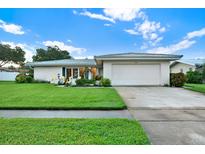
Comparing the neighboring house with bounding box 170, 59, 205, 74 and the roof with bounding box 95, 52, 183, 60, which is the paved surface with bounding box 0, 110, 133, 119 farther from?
the neighboring house with bounding box 170, 59, 205, 74

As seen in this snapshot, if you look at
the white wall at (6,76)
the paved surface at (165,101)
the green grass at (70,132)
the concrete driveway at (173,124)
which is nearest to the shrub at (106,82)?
the paved surface at (165,101)

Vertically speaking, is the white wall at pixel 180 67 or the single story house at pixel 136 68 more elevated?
the white wall at pixel 180 67

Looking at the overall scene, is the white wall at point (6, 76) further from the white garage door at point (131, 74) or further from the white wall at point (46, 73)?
the white garage door at point (131, 74)

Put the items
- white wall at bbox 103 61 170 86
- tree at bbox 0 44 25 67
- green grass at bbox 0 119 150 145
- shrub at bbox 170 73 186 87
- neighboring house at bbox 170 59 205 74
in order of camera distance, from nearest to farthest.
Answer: green grass at bbox 0 119 150 145 → shrub at bbox 170 73 186 87 → white wall at bbox 103 61 170 86 → neighboring house at bbox 170 59 205 74 → tree at bbox 0 44 25 67

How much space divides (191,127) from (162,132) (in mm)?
893

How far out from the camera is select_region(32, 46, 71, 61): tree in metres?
41.7

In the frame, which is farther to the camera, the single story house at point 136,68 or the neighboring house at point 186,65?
the neighboring house at point 186,65

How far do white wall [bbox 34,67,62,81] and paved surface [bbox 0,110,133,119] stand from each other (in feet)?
51.4

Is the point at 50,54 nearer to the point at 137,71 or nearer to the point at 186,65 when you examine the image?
the point at 186,65

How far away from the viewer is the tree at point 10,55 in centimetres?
3512

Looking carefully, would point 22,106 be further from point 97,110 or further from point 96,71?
point 96,71

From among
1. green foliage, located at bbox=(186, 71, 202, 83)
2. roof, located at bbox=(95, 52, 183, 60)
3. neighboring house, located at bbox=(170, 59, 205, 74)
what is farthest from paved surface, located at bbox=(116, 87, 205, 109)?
neighboring house, located at bbox=(170, 59, 205, 74)

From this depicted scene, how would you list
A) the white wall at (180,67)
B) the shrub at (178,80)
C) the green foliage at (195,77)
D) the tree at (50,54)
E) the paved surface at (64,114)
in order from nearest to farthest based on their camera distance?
the paved surface at (64,114) → the shrub at (178,80) → the green foliage at (195,77) → the white wall at (180,67) → the tree at (50,54)

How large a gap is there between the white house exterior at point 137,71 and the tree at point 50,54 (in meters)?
28.4
